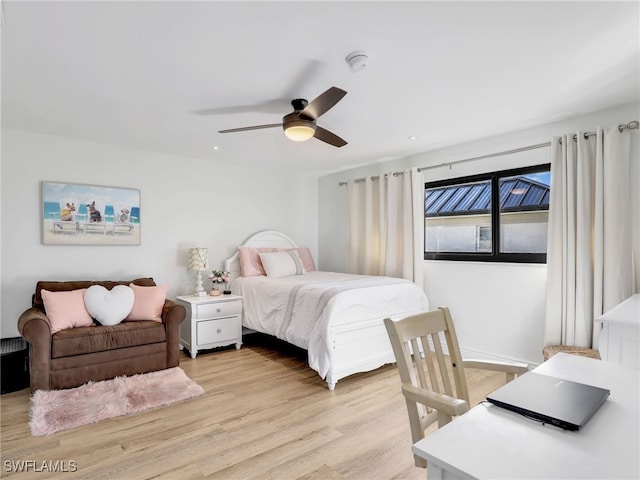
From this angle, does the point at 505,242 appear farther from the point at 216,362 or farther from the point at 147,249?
the point at 147,249

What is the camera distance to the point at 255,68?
2201 mm

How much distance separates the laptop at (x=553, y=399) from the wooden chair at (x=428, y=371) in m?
0.15

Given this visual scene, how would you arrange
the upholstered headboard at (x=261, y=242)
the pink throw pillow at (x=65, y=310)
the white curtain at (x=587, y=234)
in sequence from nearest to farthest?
the white curtain at (x=587, y=234) → the pink throw pillow at (x=65, y=310) → the upholstered headboard at (x=261, y=242)

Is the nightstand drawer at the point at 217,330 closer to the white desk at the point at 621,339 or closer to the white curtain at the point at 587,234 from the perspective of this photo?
the white curtain at the point at 587,234

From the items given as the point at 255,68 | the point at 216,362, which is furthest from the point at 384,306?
the point at 255,68

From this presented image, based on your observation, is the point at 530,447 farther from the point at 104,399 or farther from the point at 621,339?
the point at 104,399

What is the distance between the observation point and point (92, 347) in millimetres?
2988

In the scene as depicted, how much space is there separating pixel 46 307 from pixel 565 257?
4.40m

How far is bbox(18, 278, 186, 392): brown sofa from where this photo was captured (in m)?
2.78

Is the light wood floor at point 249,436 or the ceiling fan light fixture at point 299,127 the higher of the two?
the ceiling fan light fixture at point 299,127

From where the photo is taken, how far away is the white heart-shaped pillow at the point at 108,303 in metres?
3.17

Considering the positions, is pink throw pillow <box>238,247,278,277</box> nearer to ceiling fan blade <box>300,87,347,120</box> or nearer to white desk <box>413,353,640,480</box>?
ceiling fan blade <box>300,87,347,120</box>

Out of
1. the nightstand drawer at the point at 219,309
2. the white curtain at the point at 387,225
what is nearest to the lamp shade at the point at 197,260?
the nightstand drawer at the point at 219,309

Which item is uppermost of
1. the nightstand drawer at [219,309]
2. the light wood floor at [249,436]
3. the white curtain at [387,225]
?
the white curtain at [387,225]
